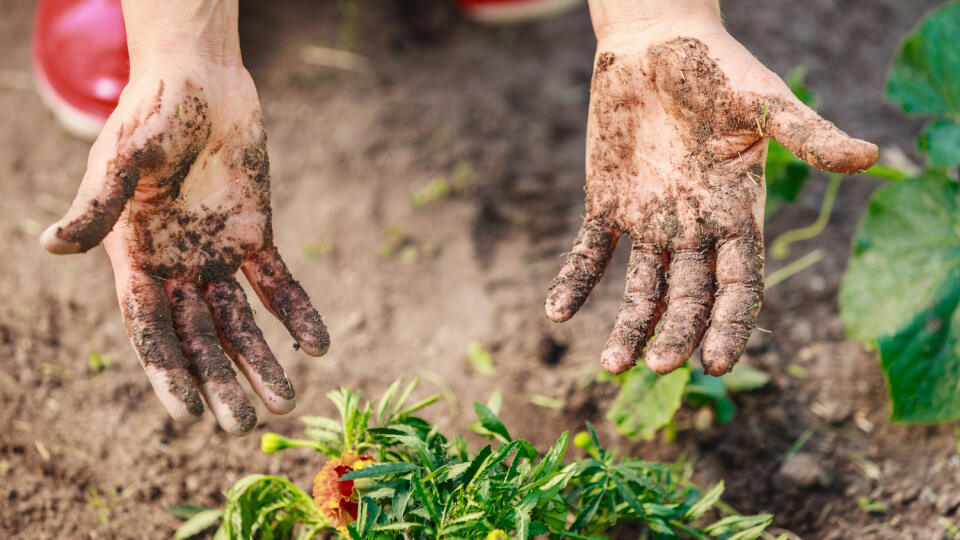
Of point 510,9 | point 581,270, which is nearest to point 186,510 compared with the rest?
point 581,270

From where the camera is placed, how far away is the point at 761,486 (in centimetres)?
177

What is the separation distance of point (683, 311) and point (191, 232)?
1021 mm

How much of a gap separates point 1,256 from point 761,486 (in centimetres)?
238

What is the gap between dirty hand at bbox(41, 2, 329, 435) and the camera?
4.46 ft

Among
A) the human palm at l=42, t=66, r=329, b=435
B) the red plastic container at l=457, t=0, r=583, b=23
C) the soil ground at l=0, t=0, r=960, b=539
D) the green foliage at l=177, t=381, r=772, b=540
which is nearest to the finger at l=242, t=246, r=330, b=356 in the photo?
the human palm at l=42, t=66, r=329, b=435

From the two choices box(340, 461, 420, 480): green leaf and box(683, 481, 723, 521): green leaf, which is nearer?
box(340, 461, 420, 480): green leaf

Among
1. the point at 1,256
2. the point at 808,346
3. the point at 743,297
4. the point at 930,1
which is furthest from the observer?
the point at 930,1

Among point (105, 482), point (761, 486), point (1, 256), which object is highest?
point (1, 256)

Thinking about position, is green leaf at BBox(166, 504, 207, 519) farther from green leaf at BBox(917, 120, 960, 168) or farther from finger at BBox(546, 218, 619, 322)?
green leaf at BBox(917, 120, 960, 168)

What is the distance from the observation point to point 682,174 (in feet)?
5.23

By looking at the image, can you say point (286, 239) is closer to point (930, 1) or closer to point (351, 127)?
point (351, 127)

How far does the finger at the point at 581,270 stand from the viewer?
4.92ft

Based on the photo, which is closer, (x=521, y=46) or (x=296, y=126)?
(x=296, y=126)

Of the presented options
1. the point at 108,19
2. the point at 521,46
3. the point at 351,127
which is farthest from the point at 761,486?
the point at 108,19
